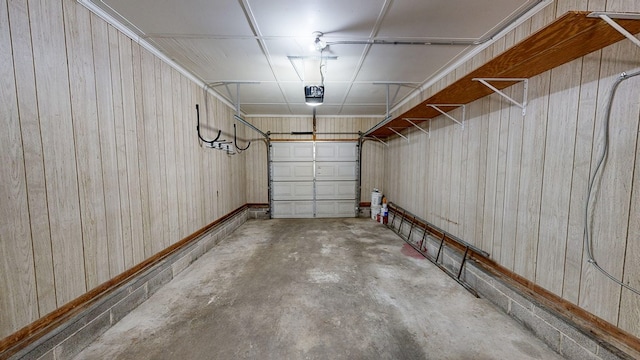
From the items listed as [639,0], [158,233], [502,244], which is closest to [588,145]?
[639,0]

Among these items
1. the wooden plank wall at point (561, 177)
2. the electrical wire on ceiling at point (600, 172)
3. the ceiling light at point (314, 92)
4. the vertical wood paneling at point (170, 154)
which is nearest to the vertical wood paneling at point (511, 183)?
the wooden plank wall at point (561, 177)

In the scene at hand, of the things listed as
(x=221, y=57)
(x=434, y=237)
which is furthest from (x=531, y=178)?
(x=221, y=57)

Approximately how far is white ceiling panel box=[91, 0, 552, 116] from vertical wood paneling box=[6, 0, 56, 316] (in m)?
0.57

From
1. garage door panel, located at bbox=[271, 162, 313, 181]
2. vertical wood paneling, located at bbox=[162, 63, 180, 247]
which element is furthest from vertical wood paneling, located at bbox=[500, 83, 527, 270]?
garage door panel, located at bbox=[271, 162, 313, 181]

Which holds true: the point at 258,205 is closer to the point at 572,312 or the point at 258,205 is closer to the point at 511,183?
the point at 511,183

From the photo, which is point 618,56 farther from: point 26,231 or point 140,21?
point 26,231

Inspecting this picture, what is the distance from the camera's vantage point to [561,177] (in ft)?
5.07

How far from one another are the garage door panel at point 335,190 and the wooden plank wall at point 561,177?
10.3 ft

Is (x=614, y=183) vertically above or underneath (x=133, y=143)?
underneath

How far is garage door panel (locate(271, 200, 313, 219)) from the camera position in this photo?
18.4ft

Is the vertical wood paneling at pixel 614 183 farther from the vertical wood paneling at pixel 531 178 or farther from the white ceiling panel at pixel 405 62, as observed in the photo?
the white ceiling panel at pixel 405 62

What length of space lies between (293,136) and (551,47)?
4.74 m

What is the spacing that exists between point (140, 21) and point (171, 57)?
2.24ft

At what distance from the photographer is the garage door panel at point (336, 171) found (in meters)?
5.61
